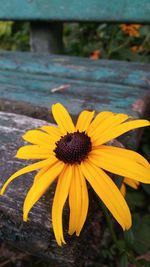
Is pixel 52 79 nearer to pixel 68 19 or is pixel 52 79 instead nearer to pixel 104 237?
pixel 68 19

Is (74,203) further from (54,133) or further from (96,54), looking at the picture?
(96,54)

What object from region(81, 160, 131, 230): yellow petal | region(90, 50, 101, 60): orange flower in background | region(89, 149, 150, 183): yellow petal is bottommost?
region(81, 160, 131, 230): yellow petal

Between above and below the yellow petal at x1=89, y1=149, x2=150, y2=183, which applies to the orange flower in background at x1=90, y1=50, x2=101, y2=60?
above

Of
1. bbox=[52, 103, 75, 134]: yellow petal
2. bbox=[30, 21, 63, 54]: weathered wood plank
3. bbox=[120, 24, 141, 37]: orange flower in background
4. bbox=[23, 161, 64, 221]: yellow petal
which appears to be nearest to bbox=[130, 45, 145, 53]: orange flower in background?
bbox=[120, 24, 141, 37]: orange flower in background

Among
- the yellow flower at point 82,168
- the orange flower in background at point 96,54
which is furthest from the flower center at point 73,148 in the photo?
the orange flower in background at point 96,54

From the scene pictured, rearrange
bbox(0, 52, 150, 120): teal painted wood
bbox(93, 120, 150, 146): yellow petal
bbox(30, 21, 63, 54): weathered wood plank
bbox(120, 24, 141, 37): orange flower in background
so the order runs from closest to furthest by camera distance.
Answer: bbox(93, 120, 150, 146): yellow petal, bbox(0, 52, 150, 120): teal painted wood, bbox(30, 21, 63, 54): weathered wood plank, bbox(120, 24, 141, 37): orange flower in background

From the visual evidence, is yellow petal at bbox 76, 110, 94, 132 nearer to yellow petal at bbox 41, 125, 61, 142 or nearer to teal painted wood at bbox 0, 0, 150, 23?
yellow petal at bbox 41, 125, 61, 142

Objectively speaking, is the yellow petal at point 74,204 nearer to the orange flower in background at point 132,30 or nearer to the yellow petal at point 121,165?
the yellow petal at point 121,165

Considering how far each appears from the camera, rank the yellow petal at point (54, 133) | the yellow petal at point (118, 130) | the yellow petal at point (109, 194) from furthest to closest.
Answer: the yellow petal at point (54, 133), the yellow petal at point (118, 130), the yellow petal at point (109, 194)

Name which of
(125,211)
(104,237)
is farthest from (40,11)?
(125,211)
